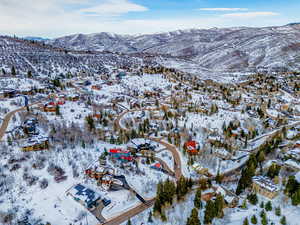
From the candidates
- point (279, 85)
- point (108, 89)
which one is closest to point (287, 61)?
point (279, 85)

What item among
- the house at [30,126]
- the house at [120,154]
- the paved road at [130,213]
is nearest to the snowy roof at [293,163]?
the paved road at [130,213]

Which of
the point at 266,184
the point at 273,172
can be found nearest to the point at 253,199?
the point at 266,184

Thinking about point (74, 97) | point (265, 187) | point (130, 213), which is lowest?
point (130, 213)

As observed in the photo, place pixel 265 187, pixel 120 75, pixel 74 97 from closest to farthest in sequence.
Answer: pixel 265 187 → pixel 74 97 → pixel 120 75

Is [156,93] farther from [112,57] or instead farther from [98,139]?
[112,57]

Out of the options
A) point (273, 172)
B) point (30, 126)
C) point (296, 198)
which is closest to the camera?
point (296, 198)

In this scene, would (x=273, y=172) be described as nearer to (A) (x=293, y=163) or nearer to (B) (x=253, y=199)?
(A) (x=293, y=163)

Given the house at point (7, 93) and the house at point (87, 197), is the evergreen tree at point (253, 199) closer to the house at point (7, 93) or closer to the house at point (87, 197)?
the house at point (87, 197)

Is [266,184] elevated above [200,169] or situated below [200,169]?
above
